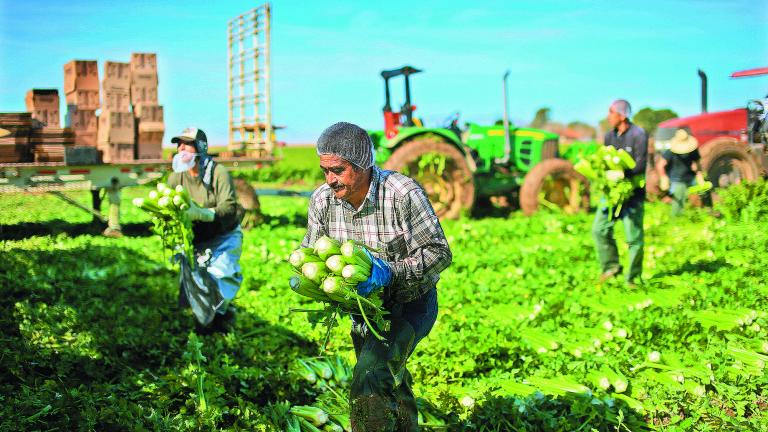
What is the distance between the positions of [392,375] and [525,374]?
5.93 ft

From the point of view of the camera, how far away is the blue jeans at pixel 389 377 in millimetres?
2773

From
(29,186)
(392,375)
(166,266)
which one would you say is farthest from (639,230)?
(29,186)

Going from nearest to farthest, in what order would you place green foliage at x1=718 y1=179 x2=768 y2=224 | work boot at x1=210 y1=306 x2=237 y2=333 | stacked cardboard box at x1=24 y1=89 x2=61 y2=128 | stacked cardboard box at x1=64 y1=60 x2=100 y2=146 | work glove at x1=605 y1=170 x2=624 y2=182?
work boot at x1=210 y1=306 x2=237 y2=333 < work glove at x1=605 y1=170 x2=624 y2=182 < green foliage at x1=718 y1=179 x2=768 y2=224 < stacked cardboard box at x1=24 y1=89 x2=61 y2=128 < stacked cardboard box at x1=64 y1=60 x2=100 y2=146

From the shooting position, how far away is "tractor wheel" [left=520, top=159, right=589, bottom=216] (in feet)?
37.9

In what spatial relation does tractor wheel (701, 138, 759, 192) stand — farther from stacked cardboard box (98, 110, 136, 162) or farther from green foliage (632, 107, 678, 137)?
stacked cardboard box (98, 110, 136, 162)

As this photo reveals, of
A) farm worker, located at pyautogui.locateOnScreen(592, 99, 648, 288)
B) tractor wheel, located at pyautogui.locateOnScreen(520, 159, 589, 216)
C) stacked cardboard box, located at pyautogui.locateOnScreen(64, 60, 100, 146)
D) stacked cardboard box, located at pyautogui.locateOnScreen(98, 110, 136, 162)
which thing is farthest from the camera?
tractor wheel, located at pyautogui.locateOnScreen(520, 159, 589, 216)

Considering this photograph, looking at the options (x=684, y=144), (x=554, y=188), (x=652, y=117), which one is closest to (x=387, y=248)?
(x=684, y=144)

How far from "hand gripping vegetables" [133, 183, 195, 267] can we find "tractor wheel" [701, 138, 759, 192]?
979 cm

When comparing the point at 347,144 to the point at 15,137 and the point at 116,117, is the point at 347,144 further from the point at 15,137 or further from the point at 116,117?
the point at 15,137

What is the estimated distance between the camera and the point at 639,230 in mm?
6367

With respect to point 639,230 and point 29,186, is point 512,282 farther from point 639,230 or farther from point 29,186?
point 29,186

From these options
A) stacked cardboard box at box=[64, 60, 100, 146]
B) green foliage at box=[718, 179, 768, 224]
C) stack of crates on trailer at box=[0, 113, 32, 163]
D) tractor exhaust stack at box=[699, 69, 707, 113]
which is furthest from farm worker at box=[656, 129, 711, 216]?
stack of crates on trailer at box=[0, 113, 32, 163]

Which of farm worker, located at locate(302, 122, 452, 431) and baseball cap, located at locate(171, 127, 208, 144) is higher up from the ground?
baseball cap, located at locate(171, 127, 208, 144)

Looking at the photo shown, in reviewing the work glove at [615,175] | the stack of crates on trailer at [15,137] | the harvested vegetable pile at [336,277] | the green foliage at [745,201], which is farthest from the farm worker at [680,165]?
the stack of crates on trailer at [15,137]
